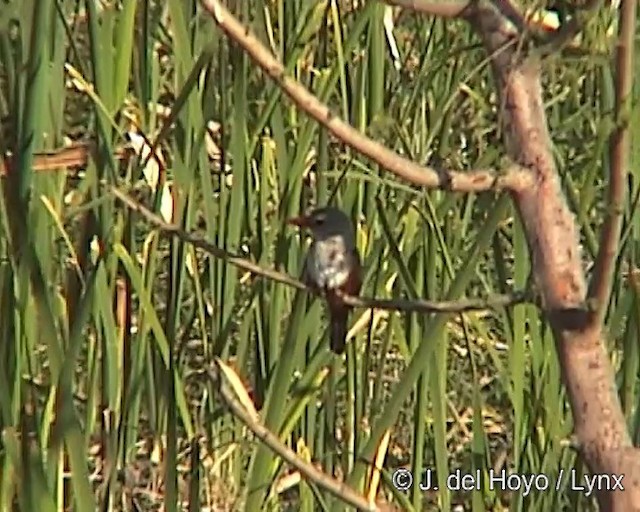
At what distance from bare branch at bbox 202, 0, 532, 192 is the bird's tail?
72cm

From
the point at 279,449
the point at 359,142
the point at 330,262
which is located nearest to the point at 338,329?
the point at 330,262

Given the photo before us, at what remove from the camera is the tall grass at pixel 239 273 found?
4.92ft

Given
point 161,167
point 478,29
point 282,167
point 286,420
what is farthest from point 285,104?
point 478,29

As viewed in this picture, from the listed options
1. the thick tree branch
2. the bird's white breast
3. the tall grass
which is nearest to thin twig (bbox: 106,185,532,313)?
the thick tree branch

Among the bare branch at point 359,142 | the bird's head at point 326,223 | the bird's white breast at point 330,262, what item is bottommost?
the bird's white breast at point 330,262

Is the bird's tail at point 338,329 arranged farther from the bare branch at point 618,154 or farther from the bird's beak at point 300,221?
the bare branch at point 618,154

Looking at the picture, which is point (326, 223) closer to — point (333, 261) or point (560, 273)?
point (333, 261)

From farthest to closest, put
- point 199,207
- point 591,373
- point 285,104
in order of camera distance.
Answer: point 199,207
point 285,104
point 591,373

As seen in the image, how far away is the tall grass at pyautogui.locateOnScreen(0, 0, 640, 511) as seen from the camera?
150cm

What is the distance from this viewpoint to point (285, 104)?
1.99m

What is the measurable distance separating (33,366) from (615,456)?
87 centimetres

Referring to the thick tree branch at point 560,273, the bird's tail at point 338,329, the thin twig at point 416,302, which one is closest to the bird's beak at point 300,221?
the bird's tail at point 338,329

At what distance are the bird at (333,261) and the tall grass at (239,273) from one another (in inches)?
1.1

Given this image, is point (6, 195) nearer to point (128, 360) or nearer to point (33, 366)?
point (33, 366)
